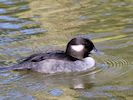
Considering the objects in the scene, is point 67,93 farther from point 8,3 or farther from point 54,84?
point 8,3

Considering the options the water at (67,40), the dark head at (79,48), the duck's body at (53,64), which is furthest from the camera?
the dark head at (79,48)

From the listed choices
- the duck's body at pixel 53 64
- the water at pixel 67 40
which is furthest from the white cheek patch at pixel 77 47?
the water at pixel 67 40

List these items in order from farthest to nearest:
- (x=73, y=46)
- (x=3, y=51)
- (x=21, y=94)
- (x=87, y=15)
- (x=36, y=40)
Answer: (x=87, y=15) < (x=36, y=40) < (x=3, y=51) < (x=73, y=46) < (x=21, y=94)

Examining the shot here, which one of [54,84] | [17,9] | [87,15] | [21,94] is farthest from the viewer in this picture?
[17,9]

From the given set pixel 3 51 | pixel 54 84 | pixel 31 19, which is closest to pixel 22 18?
pixel 31 19

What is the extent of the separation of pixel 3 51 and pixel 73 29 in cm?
255

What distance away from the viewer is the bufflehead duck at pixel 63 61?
1084 centimetres

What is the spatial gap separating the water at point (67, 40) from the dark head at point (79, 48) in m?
0.37

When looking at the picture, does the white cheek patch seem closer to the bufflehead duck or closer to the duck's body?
the bufflehead duck

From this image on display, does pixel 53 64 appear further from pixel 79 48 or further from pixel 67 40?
pixel 67 40

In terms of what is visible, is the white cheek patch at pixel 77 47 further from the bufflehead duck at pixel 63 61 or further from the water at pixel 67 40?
the water at pixel 67 40

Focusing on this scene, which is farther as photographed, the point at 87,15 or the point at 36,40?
the point at 87,15

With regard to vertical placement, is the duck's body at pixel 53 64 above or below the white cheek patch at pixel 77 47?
below

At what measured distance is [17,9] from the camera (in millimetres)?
16578
